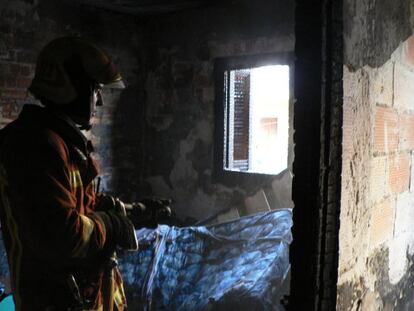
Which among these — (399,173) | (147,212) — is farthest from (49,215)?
(399,173)

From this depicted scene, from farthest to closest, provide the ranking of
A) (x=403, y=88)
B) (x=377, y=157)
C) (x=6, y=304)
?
1. (x=6, y=304)
2. (x=403, y=88)
3. (x=377, y=157)

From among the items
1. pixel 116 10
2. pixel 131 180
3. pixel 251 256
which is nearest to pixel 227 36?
pixel 116 10

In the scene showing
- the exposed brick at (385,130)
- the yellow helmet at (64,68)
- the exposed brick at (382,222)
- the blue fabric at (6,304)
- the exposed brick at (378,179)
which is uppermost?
the yellow helmet at (64,68)

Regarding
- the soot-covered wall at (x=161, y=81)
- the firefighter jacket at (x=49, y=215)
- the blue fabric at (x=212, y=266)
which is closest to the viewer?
the firefighter jacket at (x=49, y=215)

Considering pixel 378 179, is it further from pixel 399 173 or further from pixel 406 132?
pixel 406 132

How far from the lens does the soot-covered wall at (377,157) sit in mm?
1723

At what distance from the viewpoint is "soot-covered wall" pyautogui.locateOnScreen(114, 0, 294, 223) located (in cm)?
412

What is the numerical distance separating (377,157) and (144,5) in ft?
10.3

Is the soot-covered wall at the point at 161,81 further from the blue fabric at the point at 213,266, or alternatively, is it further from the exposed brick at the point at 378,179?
the exposed brick at the point at 378,179

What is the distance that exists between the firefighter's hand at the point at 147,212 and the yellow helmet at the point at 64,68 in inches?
19.1

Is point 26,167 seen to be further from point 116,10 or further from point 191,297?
point 116,10

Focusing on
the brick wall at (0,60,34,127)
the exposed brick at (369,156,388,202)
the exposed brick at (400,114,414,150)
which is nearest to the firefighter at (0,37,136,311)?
the exposed brick at (369,156,388,202)

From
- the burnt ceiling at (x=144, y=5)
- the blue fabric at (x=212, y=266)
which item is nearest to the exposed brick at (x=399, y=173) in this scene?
the blue fabric at (x=212, y=266)

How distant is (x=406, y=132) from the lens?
8.34ft
